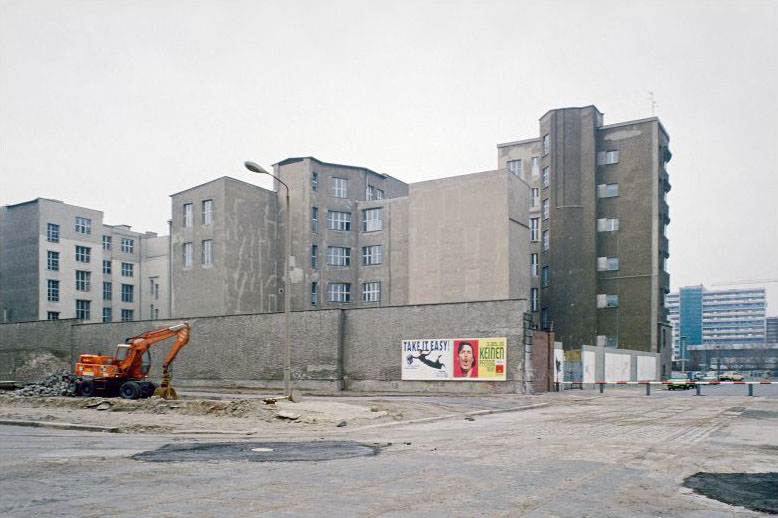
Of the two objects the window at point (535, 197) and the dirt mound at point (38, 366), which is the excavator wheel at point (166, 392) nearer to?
the dirt mound at point (38, 366)

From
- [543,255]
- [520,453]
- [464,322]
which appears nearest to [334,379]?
[464,322]

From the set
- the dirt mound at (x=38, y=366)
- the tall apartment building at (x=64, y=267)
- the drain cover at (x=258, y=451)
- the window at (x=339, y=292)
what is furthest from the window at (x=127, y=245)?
the drain cover at (x=258, y=451)

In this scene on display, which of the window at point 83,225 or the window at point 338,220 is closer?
the window at point 338,220

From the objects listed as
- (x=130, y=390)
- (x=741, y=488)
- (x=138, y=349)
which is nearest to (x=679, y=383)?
(x=138, y=349)

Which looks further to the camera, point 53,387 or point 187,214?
point 187,214

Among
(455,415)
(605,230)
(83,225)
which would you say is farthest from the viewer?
(83,225)

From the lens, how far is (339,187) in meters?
66.0

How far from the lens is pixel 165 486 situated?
29.4 feet

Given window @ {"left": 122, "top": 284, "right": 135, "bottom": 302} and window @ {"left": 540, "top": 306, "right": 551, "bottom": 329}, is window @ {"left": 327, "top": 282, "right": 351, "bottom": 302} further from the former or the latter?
window @ {"left": 122, "top": 284, "right": 135, "bottom": 302}

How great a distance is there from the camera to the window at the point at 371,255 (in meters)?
64.8

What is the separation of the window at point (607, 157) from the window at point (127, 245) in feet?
187

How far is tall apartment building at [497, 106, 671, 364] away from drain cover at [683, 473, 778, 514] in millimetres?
59961

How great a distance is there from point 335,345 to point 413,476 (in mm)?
29664

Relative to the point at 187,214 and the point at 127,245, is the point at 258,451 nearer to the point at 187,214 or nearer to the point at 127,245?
the point at 187,214
